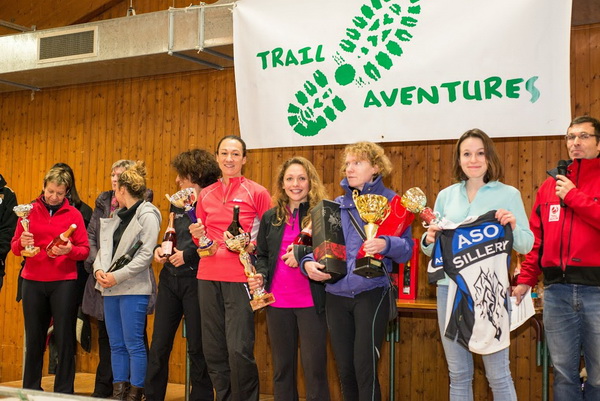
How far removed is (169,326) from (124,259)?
0.60 meters

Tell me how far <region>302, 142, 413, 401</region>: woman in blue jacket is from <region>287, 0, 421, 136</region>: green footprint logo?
50.3 inches

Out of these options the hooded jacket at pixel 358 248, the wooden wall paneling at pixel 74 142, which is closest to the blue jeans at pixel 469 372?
the hooded jacket at pixel 358 248

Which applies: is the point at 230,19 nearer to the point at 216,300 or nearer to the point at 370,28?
Result: the point at 370,28

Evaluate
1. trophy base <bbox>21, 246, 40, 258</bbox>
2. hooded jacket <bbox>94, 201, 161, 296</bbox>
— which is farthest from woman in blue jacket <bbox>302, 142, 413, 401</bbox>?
trophy base <bbox>21, 246, 40, 258</bbox>

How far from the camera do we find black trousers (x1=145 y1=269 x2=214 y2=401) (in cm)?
477

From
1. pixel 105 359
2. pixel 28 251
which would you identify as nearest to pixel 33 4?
pixel 28 251

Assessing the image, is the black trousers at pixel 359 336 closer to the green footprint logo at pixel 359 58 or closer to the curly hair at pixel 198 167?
the curly hair at pixel 198 167

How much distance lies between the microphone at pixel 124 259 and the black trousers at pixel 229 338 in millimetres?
827

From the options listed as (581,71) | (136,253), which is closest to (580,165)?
(581,71)

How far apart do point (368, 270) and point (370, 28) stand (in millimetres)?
2199

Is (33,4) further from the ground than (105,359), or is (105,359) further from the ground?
(33,4)

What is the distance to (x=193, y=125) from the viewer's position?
6855 millimetres

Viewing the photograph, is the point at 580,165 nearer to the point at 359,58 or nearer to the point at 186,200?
the point at 359,58

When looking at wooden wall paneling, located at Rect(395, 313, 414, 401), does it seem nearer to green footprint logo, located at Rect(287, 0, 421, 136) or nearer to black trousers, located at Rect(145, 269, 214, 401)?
black trousers, located at Rect(145, 269, 214, 401)
